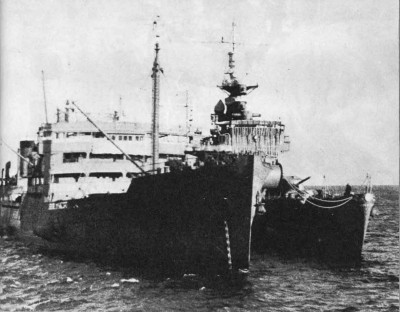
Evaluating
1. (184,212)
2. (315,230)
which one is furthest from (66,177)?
(315,230)

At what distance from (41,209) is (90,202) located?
20.7ft

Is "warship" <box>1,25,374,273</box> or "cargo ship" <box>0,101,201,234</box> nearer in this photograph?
"warship" <box>1,25,374,273</box>

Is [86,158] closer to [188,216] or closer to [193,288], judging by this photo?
[188,216]

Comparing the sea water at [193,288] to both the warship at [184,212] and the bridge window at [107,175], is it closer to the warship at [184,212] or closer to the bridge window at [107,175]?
the warship at [184,212]

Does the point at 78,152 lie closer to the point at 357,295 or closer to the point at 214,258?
the point at 214,258

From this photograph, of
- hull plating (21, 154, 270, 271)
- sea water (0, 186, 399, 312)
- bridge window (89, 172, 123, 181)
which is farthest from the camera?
bridge window (89, 172, 123, 181)

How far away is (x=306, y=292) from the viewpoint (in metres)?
16.8

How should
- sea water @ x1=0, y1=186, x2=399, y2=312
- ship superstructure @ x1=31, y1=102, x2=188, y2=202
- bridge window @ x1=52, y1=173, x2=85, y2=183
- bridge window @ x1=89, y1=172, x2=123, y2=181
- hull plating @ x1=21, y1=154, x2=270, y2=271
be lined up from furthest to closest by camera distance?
bridge window @ x1=52, y1=173, x2=85, y2=183 → bridge window @ x1=89, y1=172, x2=123, y2=181 → ship superstructure @ x1=31, y1=102, x2=188, y2=202 → hull plating @ x1=21, y1=154, x2=270, y2=271 → sea water @ x1=0, y1=186, x2=399, y2=312

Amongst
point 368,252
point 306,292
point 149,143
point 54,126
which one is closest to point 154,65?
point 149,143

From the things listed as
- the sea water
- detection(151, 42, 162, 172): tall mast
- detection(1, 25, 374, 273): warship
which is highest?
detection(151, 42, 162, 172): tall mast

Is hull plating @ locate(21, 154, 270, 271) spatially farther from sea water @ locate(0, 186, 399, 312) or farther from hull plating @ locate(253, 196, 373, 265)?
hull plating @ locate(253, 196, 373, 265)

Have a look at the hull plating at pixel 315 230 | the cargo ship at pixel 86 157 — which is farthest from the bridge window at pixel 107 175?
the hull plating at pixel 315 230

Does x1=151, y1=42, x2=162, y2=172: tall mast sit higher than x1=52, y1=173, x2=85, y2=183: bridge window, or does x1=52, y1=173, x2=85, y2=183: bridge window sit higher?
x1=151, y1=42, x2=162, y2=172: tall mast

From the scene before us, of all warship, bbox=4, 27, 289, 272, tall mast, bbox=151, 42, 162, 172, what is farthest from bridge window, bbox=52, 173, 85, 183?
tall mast, bbox=151, 42, 162, 172
